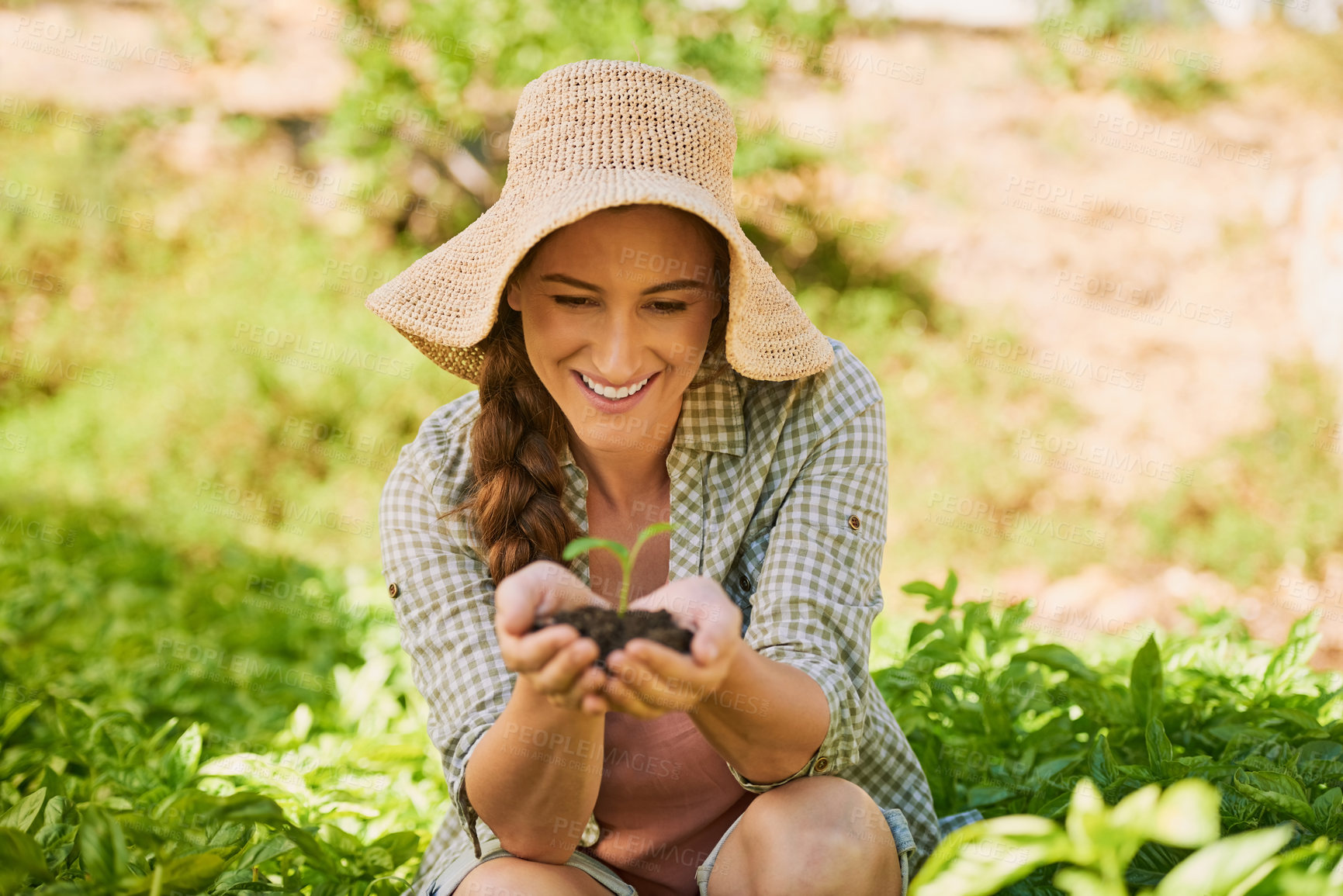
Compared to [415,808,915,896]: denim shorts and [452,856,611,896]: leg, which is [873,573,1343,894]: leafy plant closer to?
[415,808,915,896]: denim shorts

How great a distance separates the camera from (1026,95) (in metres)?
7.93

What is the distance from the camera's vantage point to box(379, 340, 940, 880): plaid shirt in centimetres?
176

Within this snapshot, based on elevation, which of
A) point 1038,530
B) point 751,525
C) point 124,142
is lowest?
point 1038,530

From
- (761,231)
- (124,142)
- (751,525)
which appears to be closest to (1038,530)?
(761,231)

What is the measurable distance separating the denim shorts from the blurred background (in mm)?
1834

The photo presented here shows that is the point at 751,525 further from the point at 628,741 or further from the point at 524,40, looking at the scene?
the point at 524,40

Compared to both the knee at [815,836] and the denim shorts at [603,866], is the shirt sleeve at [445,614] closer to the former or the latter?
the denim shorts at [603,866]

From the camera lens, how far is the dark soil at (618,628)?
1.35 m

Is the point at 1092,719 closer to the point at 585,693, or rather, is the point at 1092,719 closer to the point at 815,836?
the point at 815,836

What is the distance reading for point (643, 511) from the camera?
2.09m

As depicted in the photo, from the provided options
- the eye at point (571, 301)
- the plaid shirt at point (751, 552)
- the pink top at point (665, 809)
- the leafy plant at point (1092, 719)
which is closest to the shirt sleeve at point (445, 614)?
the plaid shirt at point (751, 552)

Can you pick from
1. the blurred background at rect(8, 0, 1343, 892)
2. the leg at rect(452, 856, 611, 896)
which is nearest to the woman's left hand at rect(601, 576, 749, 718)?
the leg at rect(452, 856, 611, 896)

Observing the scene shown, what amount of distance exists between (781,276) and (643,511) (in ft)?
17.6

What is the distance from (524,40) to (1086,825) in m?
5.37
